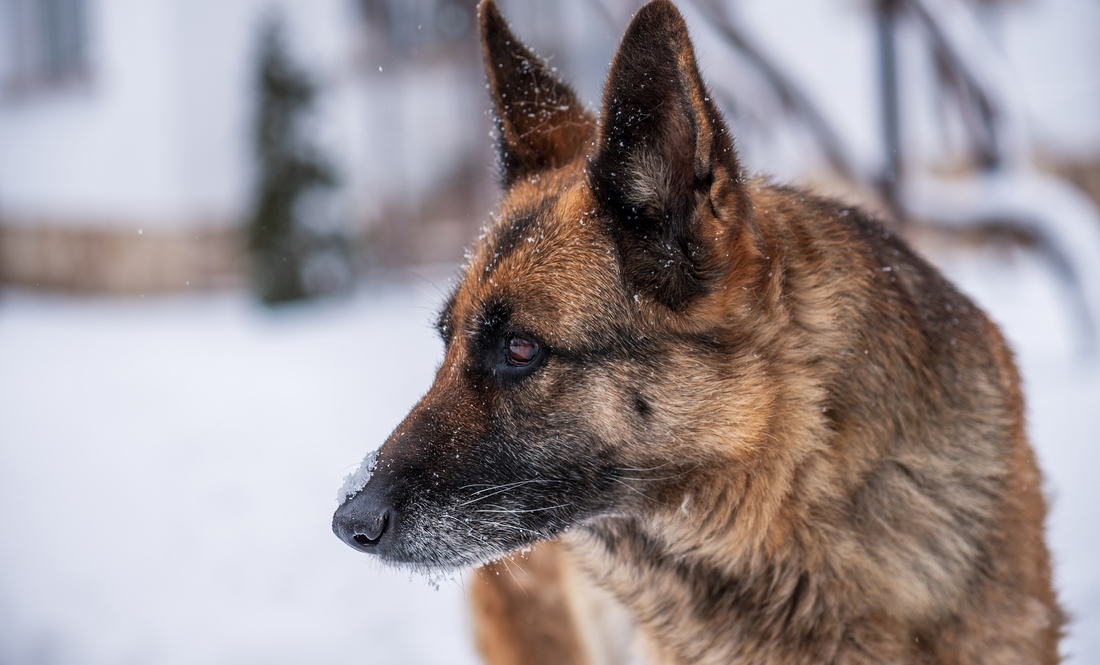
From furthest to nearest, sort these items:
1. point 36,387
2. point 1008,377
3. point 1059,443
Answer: point 36,387 < point 1059,443 < point 1008,377

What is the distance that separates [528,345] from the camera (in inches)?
85.1

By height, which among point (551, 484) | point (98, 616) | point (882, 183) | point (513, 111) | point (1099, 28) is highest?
point (1099, 28)

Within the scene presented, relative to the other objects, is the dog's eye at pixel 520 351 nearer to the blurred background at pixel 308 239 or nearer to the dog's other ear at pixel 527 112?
the blurred background at pixel 308 239

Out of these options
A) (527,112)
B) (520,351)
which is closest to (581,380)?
(520,351)

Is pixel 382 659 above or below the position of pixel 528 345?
below

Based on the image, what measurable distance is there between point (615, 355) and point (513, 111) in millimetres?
1047

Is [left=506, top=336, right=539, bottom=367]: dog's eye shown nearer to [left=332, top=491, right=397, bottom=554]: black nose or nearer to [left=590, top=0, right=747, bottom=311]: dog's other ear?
[left=590, top=0, right=747, bottom=311]: dog's other ear

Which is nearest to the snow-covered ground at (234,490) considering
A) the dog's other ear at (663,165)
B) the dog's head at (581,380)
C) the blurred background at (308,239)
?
the blurred background at (308,239)

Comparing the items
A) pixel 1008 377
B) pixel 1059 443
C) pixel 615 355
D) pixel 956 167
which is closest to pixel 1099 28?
pixel 956 167

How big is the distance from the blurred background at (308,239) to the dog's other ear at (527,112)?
19cm

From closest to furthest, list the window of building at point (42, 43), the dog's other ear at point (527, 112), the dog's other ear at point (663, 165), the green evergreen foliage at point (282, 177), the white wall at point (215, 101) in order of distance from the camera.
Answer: the dog's other ear at point (663, 165) → the dog's other ear at point (527, 112) → the green evergreen foliage at point (282, 177) → the white wall at point (215, 101) → the window of building at point (42, 43)

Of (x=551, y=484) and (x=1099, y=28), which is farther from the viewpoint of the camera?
(x=1099, y=28)

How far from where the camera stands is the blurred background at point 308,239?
441 cm

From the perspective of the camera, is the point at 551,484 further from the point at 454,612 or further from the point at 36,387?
the point at 36,387
